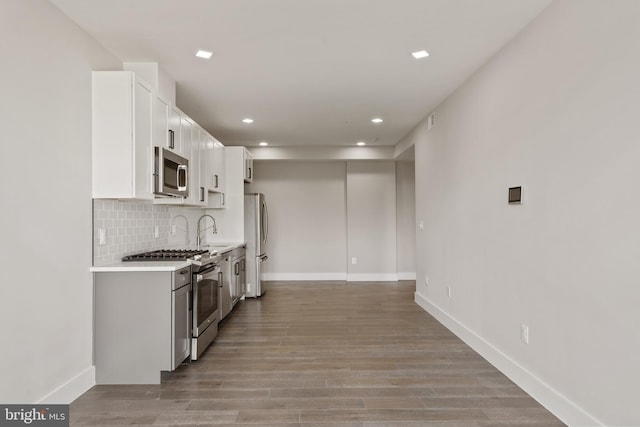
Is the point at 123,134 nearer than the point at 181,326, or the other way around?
the point at 123,134

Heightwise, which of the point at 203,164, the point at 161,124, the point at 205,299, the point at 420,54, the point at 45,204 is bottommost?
the point at 205,299

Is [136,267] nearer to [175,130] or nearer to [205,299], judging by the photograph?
[205,299]

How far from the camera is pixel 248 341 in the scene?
13.1ft

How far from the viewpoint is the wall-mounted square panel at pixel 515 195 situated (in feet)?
9.41

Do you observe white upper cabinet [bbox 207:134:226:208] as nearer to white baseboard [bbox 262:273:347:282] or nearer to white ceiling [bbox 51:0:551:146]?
white ceiling [bbox 51:0:551:146]

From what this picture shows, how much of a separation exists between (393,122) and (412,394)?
3.88m

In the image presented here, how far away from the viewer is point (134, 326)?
2.98 meters

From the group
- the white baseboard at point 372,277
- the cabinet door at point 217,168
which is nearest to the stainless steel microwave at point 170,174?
the cabinet door at point 217,168

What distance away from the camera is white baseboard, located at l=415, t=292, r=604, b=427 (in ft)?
7.36

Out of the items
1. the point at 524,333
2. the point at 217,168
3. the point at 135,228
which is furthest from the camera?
the point at 217,168

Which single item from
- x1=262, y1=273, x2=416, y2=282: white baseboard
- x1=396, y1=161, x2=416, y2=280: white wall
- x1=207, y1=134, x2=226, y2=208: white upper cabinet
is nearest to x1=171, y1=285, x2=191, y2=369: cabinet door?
x1=207, y1=134, x2=226, y2=208: white upper cabinet

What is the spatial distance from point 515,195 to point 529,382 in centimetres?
135

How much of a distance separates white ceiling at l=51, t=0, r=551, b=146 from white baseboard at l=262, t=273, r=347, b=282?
13.0ft

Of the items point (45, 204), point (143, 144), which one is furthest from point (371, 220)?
point (45, 204)
